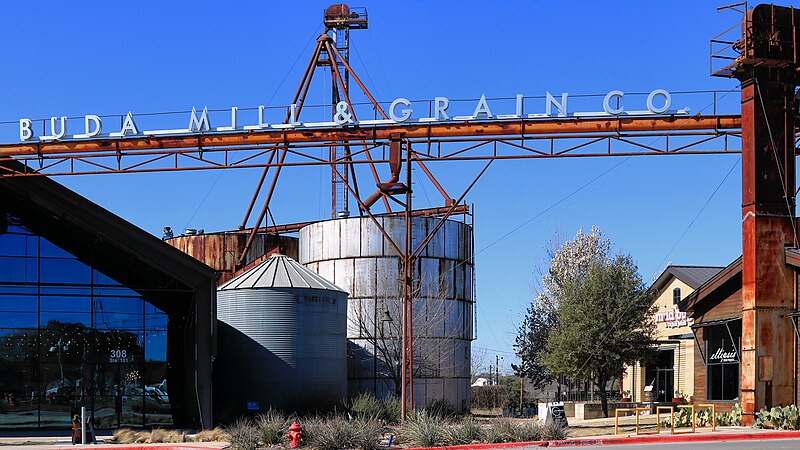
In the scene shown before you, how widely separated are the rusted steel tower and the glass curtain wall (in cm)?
2291

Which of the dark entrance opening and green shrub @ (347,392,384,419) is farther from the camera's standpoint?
the dark entrance opening

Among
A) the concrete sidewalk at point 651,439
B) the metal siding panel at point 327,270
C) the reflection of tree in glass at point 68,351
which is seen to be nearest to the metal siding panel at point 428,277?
the metal siding panel at point 327,270

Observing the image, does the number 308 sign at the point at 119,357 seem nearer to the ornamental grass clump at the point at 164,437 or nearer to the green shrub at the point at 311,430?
the ornamental grass clump at the point at 164,437

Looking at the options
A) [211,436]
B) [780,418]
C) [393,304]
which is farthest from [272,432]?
[393,304]

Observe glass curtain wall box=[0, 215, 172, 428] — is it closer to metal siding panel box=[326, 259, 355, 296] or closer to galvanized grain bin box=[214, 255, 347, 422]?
galvanized grain bin box=[214, 255, 347, 422]

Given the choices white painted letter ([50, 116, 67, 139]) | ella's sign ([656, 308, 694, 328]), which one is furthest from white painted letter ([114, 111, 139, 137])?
ella's sign ([656, 308, 694, 328])

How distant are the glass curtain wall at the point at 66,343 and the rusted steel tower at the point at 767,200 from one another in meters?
Answer: 22.9

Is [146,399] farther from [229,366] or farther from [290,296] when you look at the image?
[290,296]

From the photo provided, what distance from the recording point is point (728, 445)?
26672 mm

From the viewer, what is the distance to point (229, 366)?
1789 inches

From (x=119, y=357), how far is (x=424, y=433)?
16928 mm

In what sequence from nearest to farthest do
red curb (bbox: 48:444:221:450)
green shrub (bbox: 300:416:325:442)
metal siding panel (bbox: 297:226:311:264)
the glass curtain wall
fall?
1. green shrub (bbox: 300:416:325:442)
2. red curb (bbox: 48:444:221:450)
3. the glass curtain wall
4. metal siding panel (bbox: 297:226:311:264)

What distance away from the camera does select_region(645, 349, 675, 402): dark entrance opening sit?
5547 cm

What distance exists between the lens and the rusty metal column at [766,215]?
33375mm
